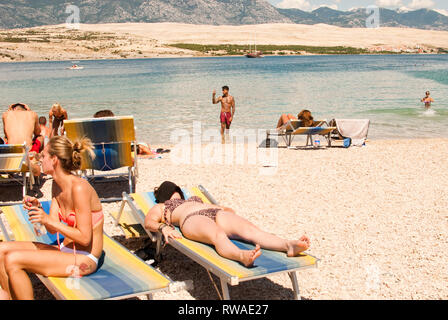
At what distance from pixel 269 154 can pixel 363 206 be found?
3.64 meters

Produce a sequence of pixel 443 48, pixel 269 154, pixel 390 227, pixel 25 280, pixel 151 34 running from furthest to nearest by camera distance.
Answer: pixel 151 34
pixel 443 48
pixel 269 154
pixel 390 227
pixel 25 280

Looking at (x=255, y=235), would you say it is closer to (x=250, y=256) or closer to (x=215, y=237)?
(x=215, y=237)

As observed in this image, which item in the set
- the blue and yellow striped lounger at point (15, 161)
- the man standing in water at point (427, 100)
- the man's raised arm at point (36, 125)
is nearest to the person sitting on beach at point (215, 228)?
the blue and yellow striped lounger at point (15, 161)

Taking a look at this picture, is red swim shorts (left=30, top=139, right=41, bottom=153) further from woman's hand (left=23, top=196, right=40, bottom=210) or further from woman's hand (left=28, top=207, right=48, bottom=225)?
woman's hand (left=28, top=207, right=48, bottom=225)

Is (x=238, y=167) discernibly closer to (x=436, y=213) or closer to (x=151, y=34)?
(x=436, y=213)

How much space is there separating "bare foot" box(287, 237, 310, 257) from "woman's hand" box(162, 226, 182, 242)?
901mm

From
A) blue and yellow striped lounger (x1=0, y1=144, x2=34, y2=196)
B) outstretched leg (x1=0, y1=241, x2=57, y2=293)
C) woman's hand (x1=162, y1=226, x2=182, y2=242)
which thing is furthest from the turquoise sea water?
outstretched leg (x1=0, y1=241, x2=57, y2=293)

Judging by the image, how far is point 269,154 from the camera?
371 inches

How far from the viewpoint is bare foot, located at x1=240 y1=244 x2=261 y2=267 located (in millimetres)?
3080

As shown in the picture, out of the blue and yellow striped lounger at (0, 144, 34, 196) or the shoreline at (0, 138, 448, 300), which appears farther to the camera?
the blue and yellow striped lounger at (0, 144, 34, 196)

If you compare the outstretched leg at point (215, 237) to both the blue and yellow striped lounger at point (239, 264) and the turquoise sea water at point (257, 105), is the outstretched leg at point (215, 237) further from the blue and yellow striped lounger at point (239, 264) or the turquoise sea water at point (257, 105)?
the turquoise sea water at point (257, 105)

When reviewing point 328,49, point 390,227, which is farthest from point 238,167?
point 328,49

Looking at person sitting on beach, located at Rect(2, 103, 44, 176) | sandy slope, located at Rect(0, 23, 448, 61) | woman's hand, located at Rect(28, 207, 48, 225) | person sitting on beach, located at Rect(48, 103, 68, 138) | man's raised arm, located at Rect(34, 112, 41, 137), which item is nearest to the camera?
woman's hand, located at Rect(28, 207, 48, 225)

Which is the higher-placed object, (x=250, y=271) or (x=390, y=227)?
(x=250, y=271)
